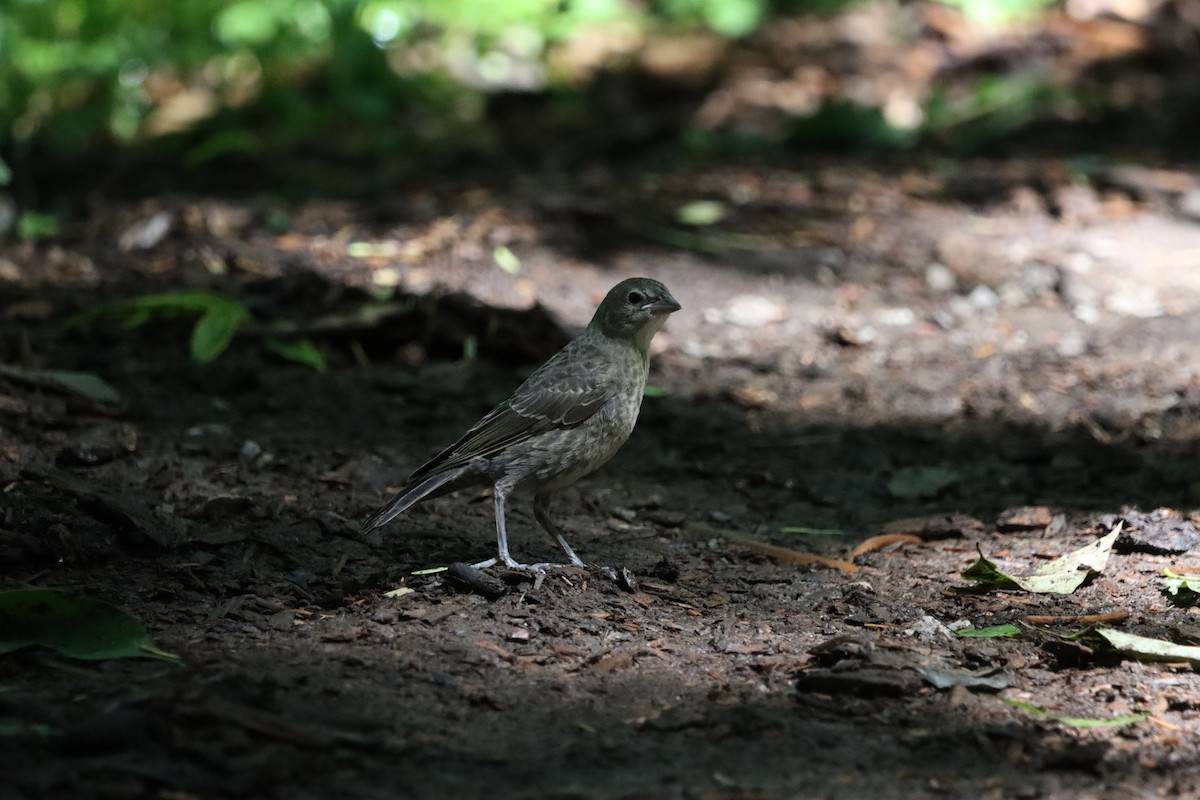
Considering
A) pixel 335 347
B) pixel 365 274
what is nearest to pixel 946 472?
pixel 335 347

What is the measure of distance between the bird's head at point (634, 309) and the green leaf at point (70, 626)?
85.0 inches

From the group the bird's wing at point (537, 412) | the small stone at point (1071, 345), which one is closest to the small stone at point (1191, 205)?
the small stone at point (1071, 345)

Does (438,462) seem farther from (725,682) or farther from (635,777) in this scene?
(635,777)

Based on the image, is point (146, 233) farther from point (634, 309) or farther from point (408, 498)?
point (408, 498)

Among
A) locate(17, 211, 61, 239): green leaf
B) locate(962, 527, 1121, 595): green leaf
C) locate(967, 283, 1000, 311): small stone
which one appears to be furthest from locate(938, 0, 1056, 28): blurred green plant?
locate(962, 527, 1121, 595): green leaf

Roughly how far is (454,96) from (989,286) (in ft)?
17.6

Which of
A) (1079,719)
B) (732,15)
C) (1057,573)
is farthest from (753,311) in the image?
(732,15)

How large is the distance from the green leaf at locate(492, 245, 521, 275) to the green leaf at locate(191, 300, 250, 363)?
186cm

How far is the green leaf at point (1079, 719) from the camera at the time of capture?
3.47m

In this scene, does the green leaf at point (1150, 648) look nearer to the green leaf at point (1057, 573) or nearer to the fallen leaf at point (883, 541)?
the green leaf at point (1057, 573)

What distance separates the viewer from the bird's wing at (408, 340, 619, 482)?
4.65 metres

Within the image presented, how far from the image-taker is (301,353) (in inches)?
247

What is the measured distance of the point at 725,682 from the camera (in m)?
3.64

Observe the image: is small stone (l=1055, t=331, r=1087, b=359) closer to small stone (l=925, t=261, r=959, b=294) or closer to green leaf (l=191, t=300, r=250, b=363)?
small stone (l=925, t=261, r=959, b=294)
